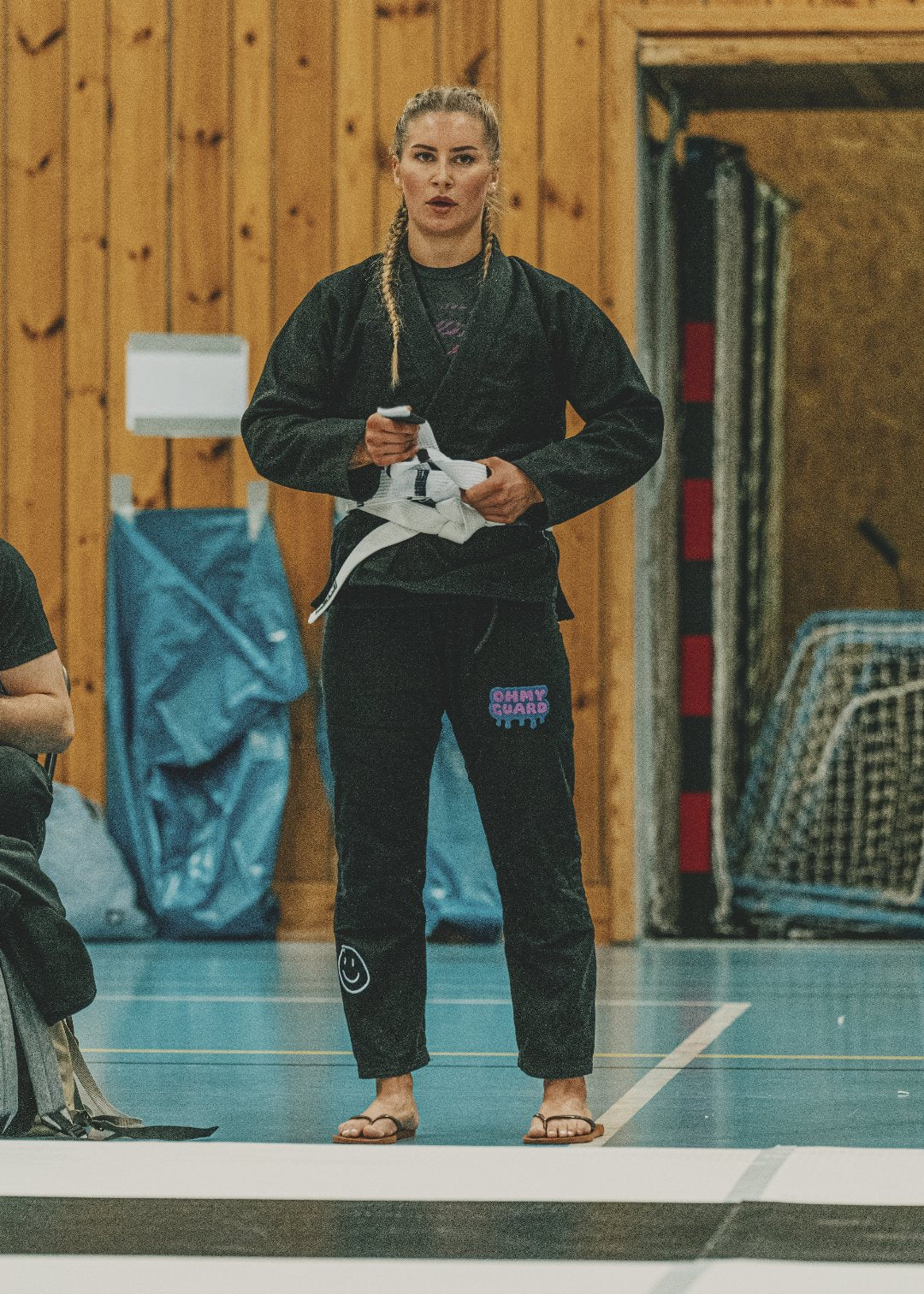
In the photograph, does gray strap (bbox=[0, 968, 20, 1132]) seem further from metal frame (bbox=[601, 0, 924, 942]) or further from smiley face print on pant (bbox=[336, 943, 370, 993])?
metal frame (bbox=[601, 0, 924, 942])

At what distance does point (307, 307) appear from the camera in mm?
2885

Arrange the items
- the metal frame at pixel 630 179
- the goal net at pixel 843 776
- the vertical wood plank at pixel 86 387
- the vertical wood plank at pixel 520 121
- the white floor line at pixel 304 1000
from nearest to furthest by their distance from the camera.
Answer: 1. the white floor line at pixel 304 1000
2. the metal frame at pixel 630 179
3. the vertical wood plank at pixel 520 121
4. the vertical wood plank at pixel 86 387
5. the goal net at pixel 843 776

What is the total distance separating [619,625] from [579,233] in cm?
115

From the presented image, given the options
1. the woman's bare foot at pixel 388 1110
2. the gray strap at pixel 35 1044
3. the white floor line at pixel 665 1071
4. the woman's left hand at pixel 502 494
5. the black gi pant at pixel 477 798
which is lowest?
the white floor line at pixel 665 1071

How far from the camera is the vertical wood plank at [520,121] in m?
5.95

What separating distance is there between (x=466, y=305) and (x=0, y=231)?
3.69m

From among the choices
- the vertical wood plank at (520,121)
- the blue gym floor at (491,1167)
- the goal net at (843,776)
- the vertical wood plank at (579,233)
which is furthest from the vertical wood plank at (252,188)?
A: the blue gym floor at (491,1167)

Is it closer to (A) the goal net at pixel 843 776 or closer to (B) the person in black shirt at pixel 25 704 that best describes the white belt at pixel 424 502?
(B) the person in black shirt at pixel 25 704

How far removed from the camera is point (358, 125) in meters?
6.04

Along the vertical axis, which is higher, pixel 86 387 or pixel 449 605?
pixel 86 387

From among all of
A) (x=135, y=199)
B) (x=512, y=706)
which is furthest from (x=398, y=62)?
(x=512, y=706)

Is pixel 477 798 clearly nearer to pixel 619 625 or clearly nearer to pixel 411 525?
pixel 411 525

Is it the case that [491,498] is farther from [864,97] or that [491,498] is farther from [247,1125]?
[864,97]

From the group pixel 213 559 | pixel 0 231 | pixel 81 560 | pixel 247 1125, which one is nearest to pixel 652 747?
pixel 213 559
